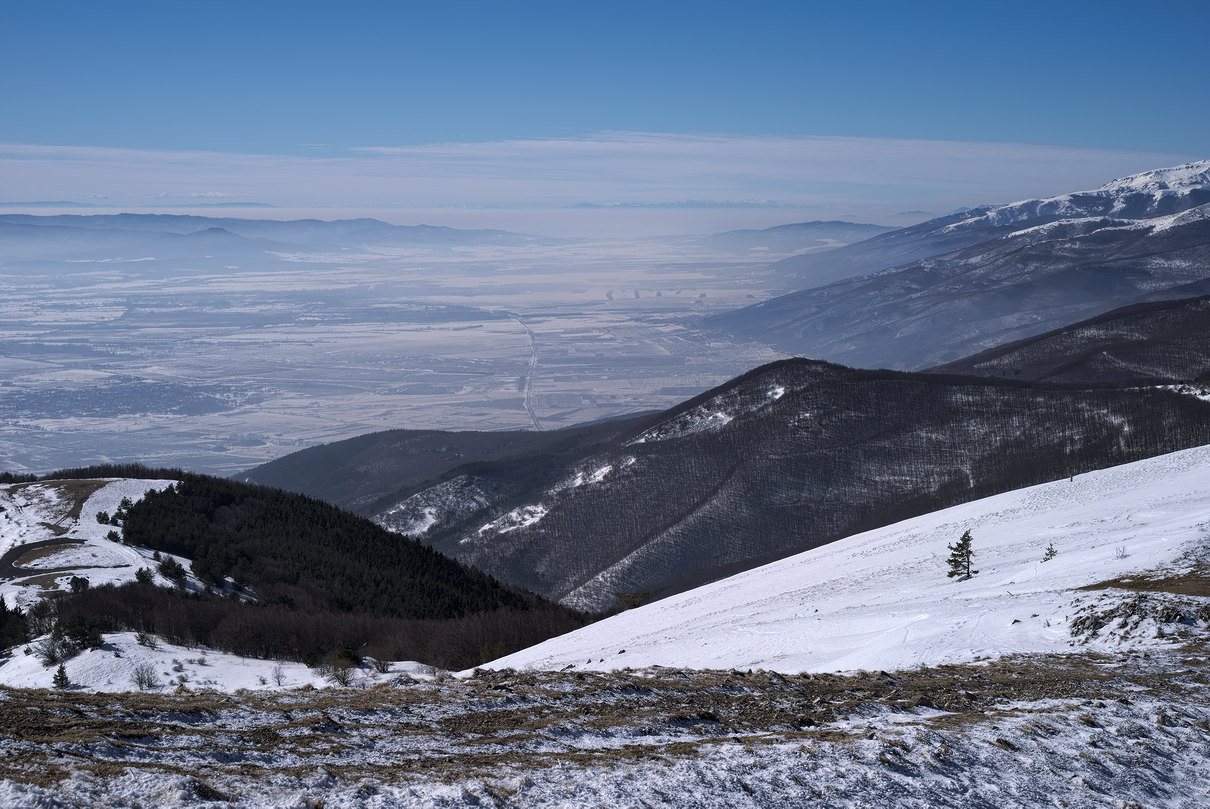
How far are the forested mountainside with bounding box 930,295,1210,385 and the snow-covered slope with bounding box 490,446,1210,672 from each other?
210 feet

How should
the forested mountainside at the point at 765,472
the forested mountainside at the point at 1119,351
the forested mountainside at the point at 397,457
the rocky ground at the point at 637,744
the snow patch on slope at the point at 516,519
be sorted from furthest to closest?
the forested mountainside at the point at 397,457
the forested mountainside at the point at 1119,351
the snow patch on slope at the point at 516,519
the forested mountainside at the point at 765,472
the rocky ground at the point at 637,744

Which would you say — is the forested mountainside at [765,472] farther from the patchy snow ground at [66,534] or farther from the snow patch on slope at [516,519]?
the patchy snow ground at [66,534]

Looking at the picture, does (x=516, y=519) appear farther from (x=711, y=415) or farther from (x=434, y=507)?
(x=711, y=415)

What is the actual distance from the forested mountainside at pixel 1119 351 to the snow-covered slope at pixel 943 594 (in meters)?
64.1

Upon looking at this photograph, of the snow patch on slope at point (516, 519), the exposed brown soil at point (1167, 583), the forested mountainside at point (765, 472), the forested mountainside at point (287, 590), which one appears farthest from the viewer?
the snow patch on slope at point (516, 519)

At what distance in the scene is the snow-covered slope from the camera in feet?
60.2

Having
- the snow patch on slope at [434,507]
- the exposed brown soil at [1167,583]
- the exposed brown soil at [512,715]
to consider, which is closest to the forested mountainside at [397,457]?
the snow patch on slope at [434,507]

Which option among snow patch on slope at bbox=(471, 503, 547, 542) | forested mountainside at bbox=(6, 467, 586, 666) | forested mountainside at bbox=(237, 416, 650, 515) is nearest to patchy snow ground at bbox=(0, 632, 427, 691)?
forested mountainside at bbox=(6, 467, 586, 666)

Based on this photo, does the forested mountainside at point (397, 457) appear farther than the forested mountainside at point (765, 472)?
Yes

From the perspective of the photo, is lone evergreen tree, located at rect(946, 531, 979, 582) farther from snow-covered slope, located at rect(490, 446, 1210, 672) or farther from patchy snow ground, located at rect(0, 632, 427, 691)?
→ patchy snow ground, located at rect(0, 632, 427, 691)

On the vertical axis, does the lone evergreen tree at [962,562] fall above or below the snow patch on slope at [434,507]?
above

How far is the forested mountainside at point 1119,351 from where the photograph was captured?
101938 mm

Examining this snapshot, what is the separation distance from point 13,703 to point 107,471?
56.6 m

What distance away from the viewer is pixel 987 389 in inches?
3538
